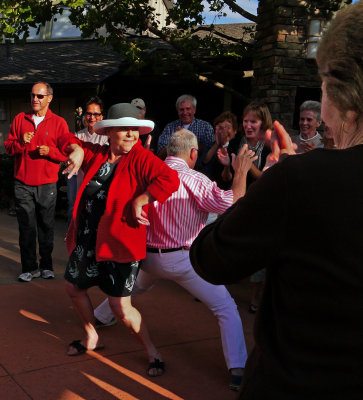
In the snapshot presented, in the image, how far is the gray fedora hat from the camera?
3436 mm

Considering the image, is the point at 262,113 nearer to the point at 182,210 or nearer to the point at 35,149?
the point at 182,210

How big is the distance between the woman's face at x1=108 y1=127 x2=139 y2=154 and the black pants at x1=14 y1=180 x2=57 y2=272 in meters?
2.32

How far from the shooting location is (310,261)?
113 centimetres

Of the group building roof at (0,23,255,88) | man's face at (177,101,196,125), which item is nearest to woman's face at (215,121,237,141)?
man's face at (177,101,196,125)

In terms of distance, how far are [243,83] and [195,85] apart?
1361 millimetres

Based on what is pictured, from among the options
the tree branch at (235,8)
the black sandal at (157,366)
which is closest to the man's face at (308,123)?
the black sandal at (157,366)

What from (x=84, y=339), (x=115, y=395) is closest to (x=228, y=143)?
(x=84, y=339)

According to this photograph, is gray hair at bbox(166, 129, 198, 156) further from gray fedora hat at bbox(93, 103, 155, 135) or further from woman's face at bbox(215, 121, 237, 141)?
woman's face at bbox(215, 121, 237, 141)

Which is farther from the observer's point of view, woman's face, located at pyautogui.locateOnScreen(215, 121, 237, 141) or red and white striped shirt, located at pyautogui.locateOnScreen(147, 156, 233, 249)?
woman's face, located at pyautogui.locateOnScreen(215, 121, 237, 141)

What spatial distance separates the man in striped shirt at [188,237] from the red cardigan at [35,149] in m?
2.23

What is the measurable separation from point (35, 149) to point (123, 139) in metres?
2.33

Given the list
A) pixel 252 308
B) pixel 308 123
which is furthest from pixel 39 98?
pixel 252 308

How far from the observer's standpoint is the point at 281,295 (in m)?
1.21

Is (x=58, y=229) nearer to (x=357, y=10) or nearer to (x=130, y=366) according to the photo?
(x=130, y=366)
